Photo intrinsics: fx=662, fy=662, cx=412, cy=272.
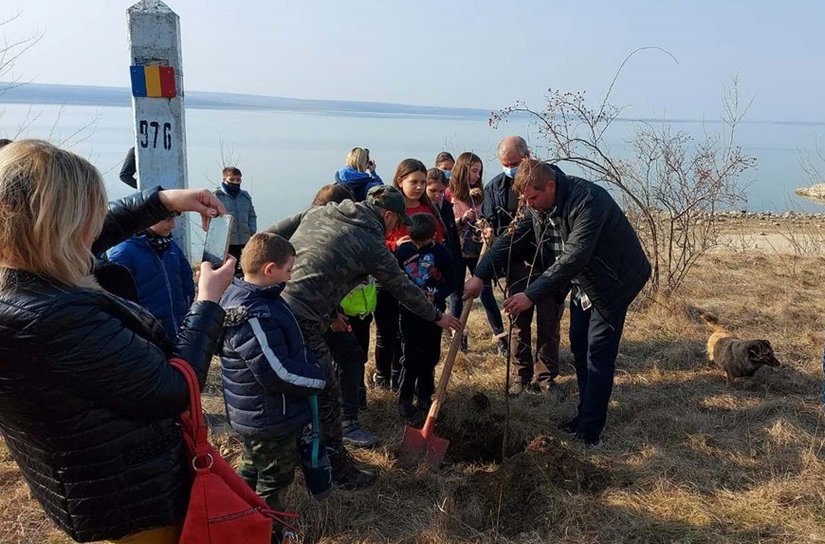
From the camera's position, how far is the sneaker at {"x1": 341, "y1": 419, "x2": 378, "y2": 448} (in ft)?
13.9

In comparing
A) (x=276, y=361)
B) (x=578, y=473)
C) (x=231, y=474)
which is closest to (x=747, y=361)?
(x=578, y=473)

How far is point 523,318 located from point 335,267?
2248 millimetres

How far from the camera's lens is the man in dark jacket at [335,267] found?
344 centimetres

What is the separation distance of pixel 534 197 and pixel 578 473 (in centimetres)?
162

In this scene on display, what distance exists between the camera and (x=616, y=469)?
154 inches

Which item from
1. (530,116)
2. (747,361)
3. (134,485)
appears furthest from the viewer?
(530,116)

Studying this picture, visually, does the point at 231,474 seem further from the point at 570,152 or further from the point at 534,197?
the point at 570,152

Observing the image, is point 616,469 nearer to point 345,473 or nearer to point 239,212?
point 345,473

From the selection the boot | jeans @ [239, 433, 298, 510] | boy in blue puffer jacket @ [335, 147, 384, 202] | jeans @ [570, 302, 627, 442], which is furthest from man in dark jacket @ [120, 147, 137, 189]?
jeans @ [570, 302, 627, 442]

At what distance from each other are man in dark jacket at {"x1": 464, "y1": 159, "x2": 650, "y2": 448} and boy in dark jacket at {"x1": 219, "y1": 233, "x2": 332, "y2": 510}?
1584 mm

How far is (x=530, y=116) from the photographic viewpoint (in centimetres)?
667

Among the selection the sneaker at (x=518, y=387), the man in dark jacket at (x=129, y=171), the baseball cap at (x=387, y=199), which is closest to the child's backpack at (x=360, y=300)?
the baseball cap at (x=387, y=199)

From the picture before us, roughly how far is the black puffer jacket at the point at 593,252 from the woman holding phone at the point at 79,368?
8.62ft

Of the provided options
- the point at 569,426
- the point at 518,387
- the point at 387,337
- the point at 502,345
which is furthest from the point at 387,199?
the point at 502,345
